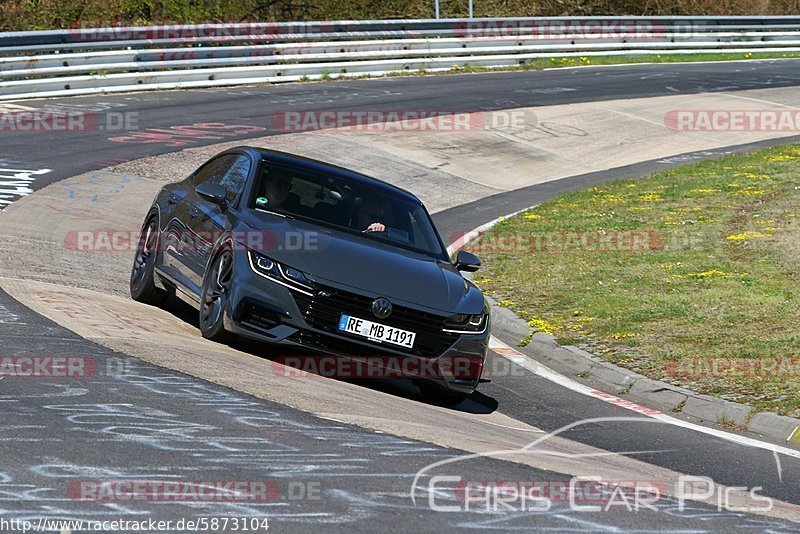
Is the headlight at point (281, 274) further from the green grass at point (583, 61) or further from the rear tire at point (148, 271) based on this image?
the green grass at point (583, 61)

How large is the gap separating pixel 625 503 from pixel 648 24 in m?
34.2

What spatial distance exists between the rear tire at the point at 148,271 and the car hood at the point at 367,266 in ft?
5.64

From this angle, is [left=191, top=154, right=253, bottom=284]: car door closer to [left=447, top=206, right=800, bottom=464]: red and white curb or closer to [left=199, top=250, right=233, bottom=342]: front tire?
[left=199, top=250, right=233, bottom=342]: front tire

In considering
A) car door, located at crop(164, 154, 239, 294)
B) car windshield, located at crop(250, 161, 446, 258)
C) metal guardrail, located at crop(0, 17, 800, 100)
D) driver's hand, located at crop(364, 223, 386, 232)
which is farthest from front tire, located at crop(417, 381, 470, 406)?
metal guardrail, located at crop(0, 17, 800, 100)

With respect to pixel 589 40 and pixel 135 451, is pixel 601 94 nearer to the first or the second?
pixel 589 40

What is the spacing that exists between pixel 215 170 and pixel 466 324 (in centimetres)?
334

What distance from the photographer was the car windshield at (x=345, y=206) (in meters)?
10.2

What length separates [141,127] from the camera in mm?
23391

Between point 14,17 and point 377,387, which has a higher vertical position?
point 14,17

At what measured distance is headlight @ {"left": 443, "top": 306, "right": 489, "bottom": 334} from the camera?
9.23m

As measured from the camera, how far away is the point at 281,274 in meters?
8.98

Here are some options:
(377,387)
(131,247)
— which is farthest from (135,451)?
(131,247)

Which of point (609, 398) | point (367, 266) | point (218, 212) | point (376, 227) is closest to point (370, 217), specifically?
point (376, 227)

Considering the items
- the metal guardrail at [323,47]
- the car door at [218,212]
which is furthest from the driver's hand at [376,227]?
the metal guardrail at [323,47]
